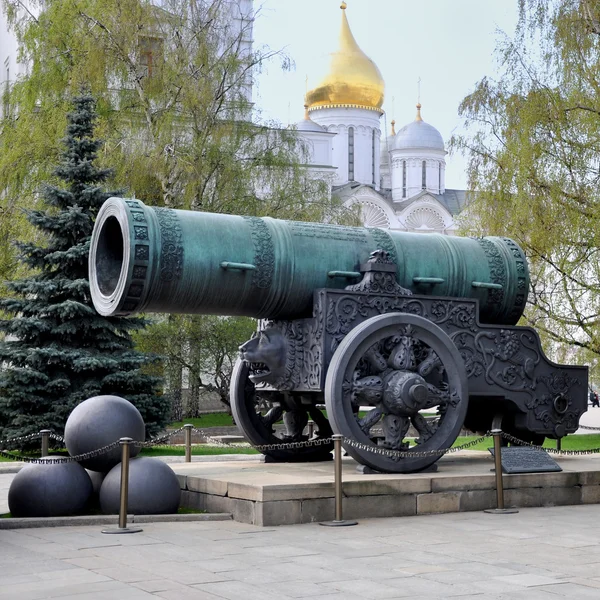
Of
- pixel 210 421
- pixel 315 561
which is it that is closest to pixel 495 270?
pixel 315 561

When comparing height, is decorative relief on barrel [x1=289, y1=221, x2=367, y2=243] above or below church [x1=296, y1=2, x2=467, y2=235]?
below

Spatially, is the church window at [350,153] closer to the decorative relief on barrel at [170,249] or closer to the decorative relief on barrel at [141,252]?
the decorative relief on barrel at [170,249]

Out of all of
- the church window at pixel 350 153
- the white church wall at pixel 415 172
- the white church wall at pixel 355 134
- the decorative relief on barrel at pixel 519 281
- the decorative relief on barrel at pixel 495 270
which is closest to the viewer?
Result: the decorative relief on barrel at pixel 495 270

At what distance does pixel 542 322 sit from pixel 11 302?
29.3ft

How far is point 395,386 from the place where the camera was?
8562mm

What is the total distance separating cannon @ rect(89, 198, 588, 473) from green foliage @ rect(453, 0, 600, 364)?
7.01m

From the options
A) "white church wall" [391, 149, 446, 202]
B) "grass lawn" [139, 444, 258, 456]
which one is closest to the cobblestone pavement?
"grass lawn" [139, 444, 258, 456]

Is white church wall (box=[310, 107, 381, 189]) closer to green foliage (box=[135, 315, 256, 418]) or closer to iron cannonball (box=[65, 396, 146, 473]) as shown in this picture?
green foliage (box=[135, 315, 256, 418])

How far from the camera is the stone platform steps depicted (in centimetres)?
781

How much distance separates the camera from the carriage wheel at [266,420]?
1000 cm

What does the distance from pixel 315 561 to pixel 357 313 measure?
297 cm

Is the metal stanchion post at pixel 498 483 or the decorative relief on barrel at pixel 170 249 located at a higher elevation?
the decorative relief on barrel at pixel 170 249

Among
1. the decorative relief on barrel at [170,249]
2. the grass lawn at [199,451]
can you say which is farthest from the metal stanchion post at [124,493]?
the grass lawn at [199,451]

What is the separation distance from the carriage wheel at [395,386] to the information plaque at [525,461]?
0.50 m
